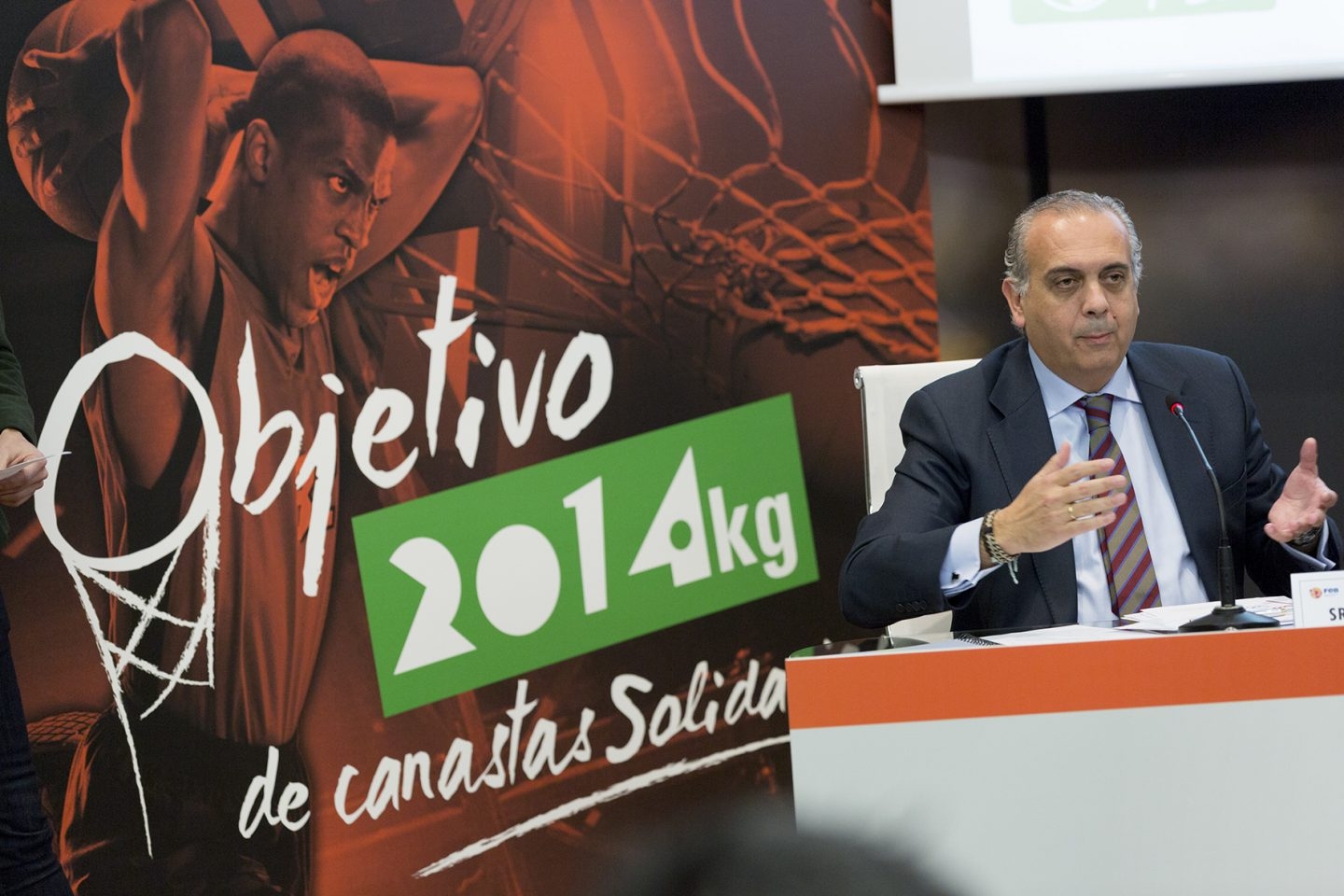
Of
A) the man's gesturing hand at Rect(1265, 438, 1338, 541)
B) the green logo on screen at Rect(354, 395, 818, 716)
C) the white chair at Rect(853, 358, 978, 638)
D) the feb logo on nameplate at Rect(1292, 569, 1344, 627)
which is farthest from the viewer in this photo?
the green logo on screen at Rect(354, 395, 818, 716)

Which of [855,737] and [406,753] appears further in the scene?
[406,753]

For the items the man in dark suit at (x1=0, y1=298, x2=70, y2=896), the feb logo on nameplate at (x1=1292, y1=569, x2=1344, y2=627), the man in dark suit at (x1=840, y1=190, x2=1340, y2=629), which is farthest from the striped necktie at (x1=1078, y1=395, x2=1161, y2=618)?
the man in dark suit at (x1=0, y1=298, x2=70, y2=896)

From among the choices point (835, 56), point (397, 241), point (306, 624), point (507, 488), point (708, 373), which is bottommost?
point (306, 624)

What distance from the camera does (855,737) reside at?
4.13 feet

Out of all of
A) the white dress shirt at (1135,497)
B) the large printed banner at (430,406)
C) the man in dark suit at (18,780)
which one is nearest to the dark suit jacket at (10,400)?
the man in dark suit at (18,780)

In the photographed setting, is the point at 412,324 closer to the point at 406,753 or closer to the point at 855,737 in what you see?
the point at 406,753

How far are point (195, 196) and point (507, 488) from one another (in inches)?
36.6

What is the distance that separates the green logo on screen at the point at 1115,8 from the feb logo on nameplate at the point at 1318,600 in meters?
2.07

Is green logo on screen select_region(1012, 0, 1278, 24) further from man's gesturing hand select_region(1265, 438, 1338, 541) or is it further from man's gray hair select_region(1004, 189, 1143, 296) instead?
man's gesturing hand select_region(1265, 438, 1338, 541)

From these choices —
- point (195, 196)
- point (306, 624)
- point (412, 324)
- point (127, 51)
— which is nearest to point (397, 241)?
point (412, 324)

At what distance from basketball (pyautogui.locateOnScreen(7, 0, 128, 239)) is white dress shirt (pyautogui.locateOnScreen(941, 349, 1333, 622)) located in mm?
1961

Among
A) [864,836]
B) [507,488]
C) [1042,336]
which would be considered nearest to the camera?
[864,836]

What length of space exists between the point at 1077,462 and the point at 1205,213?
167 centimetres

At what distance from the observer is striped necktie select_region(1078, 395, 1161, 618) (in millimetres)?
2008
